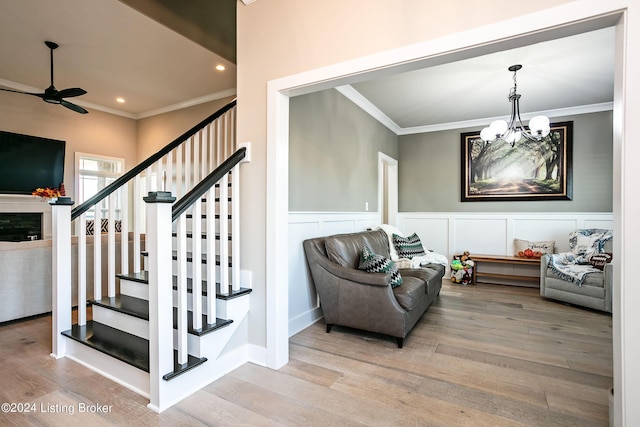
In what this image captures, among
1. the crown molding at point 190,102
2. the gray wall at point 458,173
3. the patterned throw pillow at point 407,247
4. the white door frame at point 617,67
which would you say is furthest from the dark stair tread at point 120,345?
the gray wall at point 458,173

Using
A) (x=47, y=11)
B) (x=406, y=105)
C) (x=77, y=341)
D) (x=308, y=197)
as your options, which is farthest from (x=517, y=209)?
(x=47, y=11)

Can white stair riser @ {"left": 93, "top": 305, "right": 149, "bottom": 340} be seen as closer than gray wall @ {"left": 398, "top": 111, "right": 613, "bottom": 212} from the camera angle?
Yes

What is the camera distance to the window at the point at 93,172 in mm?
5758

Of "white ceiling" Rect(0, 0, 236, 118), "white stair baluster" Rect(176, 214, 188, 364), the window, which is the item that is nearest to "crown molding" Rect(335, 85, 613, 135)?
"white ceiling" Rect(0, 0, 236, 118)

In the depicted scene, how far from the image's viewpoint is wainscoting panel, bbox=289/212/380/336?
3.07 metres

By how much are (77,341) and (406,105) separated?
459 centimetres

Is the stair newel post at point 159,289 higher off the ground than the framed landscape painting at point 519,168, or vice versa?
the framed landscape painting at point 519,168

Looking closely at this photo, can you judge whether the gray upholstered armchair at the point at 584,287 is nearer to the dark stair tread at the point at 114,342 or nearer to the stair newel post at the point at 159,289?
the stair newel post at the point at 159,289

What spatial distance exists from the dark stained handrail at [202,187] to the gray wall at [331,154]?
86cm

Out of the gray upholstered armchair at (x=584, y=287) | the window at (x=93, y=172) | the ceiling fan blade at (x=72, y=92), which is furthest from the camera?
the window at (x=93, y=172)

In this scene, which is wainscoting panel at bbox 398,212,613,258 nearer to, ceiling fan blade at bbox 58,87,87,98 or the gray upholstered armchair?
the gray upholstered armchair

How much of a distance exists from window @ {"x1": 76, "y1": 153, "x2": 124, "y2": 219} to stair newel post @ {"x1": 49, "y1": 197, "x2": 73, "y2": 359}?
3.56 metres

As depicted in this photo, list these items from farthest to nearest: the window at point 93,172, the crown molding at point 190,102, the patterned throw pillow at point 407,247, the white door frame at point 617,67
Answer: the window at point 93,172
the crown molding at point 190,102
the patterned throw pillow at point 407,247
the white door frame at point 617,67

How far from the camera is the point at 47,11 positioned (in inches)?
119
